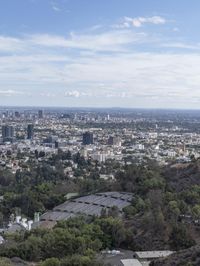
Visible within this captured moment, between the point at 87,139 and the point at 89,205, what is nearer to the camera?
the point at 89,205

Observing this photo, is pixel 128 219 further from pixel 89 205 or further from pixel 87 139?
pixel 87 139

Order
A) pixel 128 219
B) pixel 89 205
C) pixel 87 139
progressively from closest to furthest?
pixel 128 219 < pixel 89 205 < pixel 87 139

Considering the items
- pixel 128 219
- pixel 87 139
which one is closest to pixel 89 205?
pixel 128 219

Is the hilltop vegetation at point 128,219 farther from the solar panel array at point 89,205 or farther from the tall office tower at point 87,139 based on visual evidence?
the tall office tower at point 87,139

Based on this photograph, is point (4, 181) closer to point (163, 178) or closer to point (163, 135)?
point (163, 178)

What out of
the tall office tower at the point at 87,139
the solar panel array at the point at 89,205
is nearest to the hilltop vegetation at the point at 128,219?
the solar panel array at the point at 89,205

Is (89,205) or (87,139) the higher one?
(89,205)

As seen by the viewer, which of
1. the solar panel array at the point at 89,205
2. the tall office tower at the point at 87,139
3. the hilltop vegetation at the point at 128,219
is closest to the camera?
the hilltop vegetation at the point at 128,219

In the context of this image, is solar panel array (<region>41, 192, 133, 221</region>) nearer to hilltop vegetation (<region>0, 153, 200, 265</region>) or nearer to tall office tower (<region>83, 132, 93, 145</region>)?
hilltop vegetation (<region>0, 153, 200, 265</region>)

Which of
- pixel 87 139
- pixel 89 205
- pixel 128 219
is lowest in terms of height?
pixel 87 139
